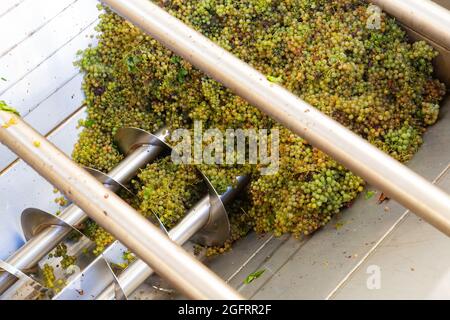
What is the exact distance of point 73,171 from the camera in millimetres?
1268

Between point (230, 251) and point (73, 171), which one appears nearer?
point (73, 171)

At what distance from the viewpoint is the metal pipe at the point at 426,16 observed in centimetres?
122

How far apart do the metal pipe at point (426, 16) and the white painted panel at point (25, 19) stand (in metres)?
1.12

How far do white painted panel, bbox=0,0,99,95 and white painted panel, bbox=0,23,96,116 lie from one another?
14 millimetres

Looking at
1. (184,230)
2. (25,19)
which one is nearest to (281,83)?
(184,230)

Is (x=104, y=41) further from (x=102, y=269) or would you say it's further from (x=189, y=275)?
(x=189, y=275)

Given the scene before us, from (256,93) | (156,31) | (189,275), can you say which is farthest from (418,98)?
(189,275)

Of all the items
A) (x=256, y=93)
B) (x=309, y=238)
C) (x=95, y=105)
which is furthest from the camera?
(x=95, y=105)

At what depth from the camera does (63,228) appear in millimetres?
1893

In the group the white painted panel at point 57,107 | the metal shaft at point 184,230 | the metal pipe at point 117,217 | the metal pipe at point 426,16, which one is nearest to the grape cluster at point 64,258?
the metal shaft at point 184,230

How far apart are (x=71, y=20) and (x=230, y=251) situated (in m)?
0.91

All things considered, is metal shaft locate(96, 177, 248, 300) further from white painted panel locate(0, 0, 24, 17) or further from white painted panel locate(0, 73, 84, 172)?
white painted panel locate(0, 0, 24, 17)

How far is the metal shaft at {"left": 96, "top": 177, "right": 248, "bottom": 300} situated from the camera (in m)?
1.73

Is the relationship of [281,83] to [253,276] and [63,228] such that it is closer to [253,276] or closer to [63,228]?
[253,276]
